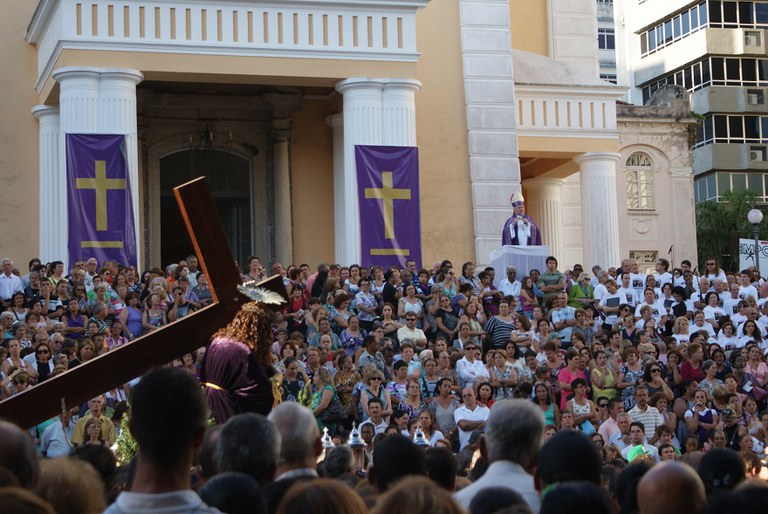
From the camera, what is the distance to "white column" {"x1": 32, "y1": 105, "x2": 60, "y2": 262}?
2311 cm

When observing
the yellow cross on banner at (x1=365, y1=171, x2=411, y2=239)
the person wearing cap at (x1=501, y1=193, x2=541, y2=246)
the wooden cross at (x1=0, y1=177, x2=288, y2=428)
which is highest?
the yellow cross on banner at (x1=365, y1=171, x2=411, y2=239)

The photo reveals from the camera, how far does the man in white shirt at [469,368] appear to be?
1759cm

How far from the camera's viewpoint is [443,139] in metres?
27.8

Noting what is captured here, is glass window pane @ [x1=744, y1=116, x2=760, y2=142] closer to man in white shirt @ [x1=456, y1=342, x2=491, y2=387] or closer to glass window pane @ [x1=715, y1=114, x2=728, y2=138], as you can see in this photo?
glass window pane @ [x1=715, y1=114, x2=728, y2=138]

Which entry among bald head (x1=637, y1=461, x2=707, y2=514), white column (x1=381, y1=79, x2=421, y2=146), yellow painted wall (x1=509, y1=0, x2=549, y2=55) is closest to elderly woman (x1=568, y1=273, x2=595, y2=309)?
white column (x1=381, y1=79, x2=421, y2=146)

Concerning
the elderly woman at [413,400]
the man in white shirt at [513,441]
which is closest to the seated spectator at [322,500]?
the man in white shirt at [513,441]

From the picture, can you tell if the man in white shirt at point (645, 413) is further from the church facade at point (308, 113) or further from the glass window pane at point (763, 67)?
the glass window pane at point (763, 67)

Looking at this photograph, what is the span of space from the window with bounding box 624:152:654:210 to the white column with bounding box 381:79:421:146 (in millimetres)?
17951

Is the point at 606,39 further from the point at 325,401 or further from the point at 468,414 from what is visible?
the point at 325,401

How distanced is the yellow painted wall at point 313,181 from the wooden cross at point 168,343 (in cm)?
Result: 1940

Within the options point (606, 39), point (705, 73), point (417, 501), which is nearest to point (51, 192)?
point (417, 501)

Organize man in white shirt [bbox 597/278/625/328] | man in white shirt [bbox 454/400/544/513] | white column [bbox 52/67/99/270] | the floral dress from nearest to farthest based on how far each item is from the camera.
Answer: man in white shirt [bbox 454/400/544/513], the floral dress, man in white shirt [bbox 597/278/625/328], white column [bbox 52/67/99/270]

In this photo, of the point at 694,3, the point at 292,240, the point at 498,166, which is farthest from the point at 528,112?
the point at 694,3

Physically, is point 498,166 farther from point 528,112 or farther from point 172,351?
point 172,351
